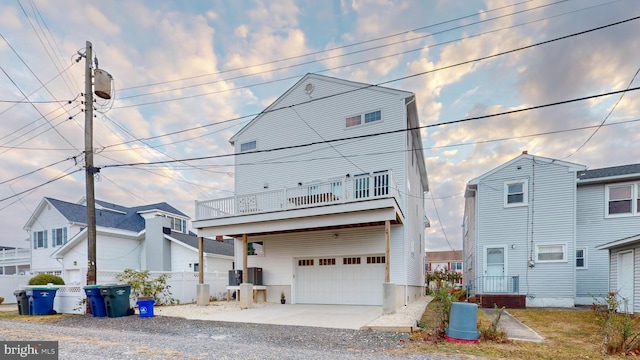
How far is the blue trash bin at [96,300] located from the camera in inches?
427

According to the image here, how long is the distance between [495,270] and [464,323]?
911cm

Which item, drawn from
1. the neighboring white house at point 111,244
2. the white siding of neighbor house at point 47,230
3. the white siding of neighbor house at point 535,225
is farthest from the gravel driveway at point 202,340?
the white siding of neighbor house at point 47,230

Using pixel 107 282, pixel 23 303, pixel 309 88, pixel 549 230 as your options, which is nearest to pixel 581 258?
pixel 549 230

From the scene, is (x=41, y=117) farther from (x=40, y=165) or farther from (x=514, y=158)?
(x=514, y=158)

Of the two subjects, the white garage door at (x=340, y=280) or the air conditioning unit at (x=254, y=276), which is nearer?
the white garage door at (x=340, y=280)

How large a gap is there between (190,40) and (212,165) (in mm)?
5930

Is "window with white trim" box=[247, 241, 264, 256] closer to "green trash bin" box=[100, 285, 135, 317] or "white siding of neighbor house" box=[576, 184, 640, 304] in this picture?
"green trash bin" box=[100, 285, 135, 317]

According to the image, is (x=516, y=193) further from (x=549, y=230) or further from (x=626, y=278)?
(x=626, y=278)

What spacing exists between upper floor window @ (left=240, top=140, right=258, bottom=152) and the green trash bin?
7646mm

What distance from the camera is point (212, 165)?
54.3 ft

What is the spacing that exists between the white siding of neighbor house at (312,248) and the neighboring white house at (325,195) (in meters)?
0.04

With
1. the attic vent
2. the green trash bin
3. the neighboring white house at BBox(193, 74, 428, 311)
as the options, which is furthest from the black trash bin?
the attic vent

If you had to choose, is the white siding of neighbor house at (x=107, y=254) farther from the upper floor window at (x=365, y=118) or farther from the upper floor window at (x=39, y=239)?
the upper floor window at (x=365, y=118)

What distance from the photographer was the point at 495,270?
48.1 feet
